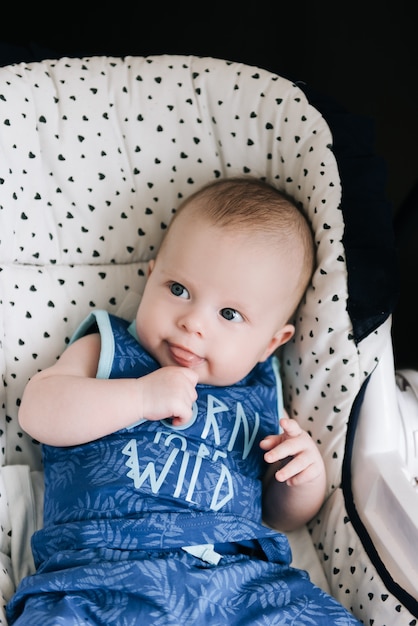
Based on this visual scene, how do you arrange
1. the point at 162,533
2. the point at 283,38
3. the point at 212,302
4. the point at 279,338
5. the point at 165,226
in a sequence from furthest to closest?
the point at 283,38
the point at 165,226
the point at 279,338
the point at 212,302
the point at 162,533

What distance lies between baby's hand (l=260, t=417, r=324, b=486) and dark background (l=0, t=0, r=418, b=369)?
0.62 metres

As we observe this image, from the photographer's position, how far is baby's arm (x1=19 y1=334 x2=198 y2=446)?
106 cm

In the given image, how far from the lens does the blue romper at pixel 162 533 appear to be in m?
0.95

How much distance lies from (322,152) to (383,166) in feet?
0.36

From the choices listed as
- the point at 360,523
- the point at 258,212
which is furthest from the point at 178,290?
the point at 360,523

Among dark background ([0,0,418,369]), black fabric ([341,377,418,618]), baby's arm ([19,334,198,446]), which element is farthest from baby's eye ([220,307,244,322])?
dark background ([0,0,418,369])

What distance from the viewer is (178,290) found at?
1.16 metres

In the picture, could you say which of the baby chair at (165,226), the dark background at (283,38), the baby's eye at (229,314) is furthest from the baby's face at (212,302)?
the dark background at (283,38)

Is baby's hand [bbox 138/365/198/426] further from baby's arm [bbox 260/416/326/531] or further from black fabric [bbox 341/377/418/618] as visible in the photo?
black fabric [bbox 341/377/418/618]

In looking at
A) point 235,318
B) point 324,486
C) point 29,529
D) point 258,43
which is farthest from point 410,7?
point 29,529

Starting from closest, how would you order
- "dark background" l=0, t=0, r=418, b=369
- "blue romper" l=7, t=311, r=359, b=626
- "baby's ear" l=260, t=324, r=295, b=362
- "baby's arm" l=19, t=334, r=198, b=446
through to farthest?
"blue romper" l=7, t=311, r=359, b=626
"baby's arm" l=19, t=334, r=198, b=446
"baby's ear" l=260, t=324, r=295, b=362
"dark background" l=0, t=0, r=418, b=369

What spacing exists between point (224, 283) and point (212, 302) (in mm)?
32

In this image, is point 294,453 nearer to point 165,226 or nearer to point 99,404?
point 99,404

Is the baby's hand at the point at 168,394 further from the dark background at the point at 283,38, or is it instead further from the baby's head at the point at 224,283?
the dark background at the point at 283,38
